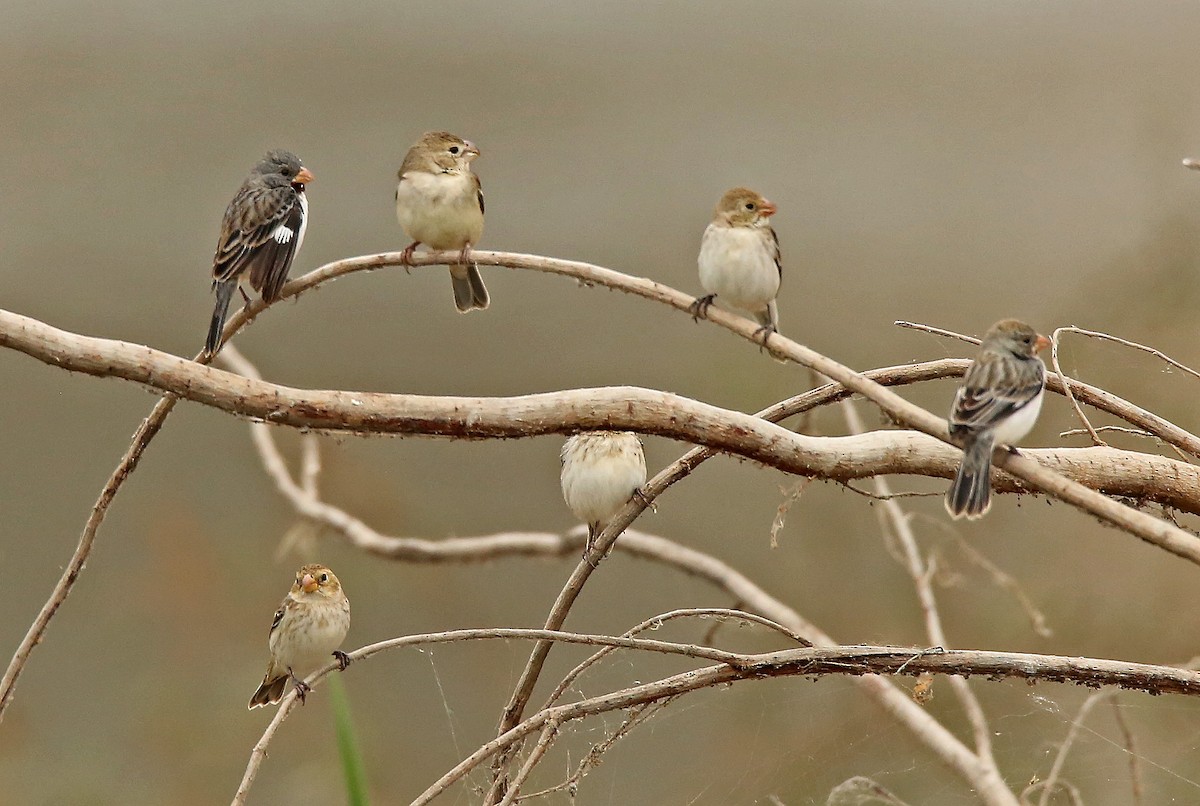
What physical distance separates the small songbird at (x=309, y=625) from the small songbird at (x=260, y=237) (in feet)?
3.71

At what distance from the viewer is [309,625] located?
3967 mm

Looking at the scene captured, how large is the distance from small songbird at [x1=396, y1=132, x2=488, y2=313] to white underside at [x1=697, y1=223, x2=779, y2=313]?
774mm

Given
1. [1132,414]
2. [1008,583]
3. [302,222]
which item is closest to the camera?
[1132,414]

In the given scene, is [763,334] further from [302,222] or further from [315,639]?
[315,639]

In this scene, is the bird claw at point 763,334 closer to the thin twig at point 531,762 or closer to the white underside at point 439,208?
the thin twig at point 531,762

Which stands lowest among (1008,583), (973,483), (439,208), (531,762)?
(531,762)

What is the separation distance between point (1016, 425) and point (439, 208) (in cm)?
193

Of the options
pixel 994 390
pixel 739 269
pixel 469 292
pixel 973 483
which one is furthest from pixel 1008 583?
pixel 469 292

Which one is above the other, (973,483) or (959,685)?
(973,483)

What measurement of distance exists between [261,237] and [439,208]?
0.55m

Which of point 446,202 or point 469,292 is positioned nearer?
point 446,202

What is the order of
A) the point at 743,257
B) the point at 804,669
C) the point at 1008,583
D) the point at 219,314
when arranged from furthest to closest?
the point at 1008,583
the point at 743,257
the point at 219,314
the point at 804,669

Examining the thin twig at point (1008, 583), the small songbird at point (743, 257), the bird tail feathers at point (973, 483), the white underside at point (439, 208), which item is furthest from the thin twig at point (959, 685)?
the white underside at point (439, 208)

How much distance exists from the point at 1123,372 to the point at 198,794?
5.58 m
